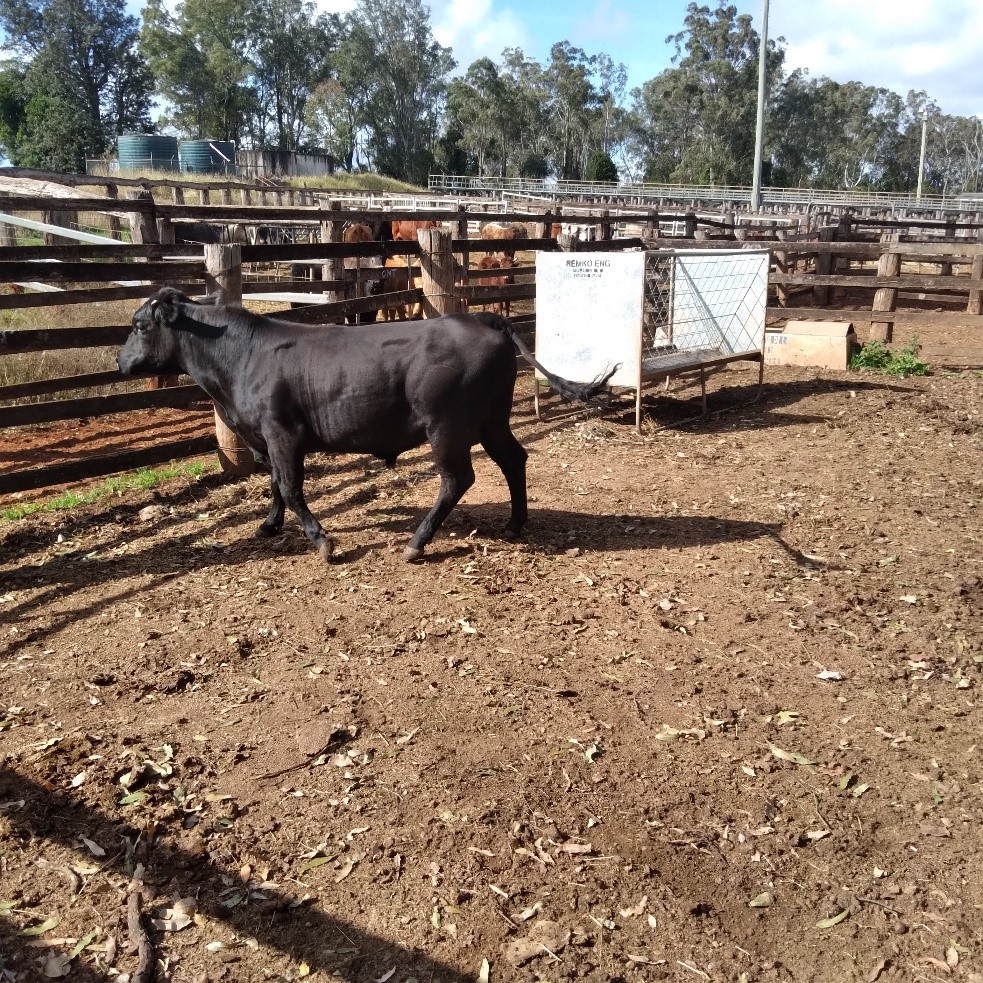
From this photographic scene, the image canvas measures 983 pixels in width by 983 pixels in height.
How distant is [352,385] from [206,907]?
10.5 feet

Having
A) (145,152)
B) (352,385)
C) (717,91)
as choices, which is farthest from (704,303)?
(717,91)

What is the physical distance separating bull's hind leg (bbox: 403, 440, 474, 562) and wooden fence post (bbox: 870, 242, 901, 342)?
8.80m

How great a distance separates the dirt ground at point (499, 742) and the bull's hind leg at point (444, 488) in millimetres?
152

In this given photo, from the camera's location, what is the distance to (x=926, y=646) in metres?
4.44

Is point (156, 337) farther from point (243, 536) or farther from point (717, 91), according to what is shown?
point (717, 91)

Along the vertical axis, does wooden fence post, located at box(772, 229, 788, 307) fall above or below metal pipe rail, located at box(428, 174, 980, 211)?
below

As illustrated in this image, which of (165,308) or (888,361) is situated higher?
(165,308)

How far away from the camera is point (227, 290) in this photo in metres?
→ 6.73

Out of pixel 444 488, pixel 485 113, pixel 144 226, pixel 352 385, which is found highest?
pixel 485 113

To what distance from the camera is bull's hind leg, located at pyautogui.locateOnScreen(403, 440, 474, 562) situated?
539 centimetres

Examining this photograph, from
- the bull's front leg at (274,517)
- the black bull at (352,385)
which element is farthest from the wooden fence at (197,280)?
the bull's front leg at (274,517)

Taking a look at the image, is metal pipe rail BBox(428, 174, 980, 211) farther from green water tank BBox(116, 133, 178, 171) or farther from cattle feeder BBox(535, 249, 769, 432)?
cattle feeder BBox(535, 249, 769, 432)

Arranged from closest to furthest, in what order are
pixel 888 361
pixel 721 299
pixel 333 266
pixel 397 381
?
pixel 397 381, pixel 721 299, pixel 333 266, pixel 888 361

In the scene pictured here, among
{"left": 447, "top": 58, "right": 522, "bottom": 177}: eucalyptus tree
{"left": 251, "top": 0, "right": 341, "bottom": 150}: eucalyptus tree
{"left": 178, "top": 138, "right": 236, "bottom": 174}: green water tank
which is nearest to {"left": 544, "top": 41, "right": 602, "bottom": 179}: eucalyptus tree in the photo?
{"left": 447, "top": 58, "right": 522, "bottom": 177}: eucalyptus tree
